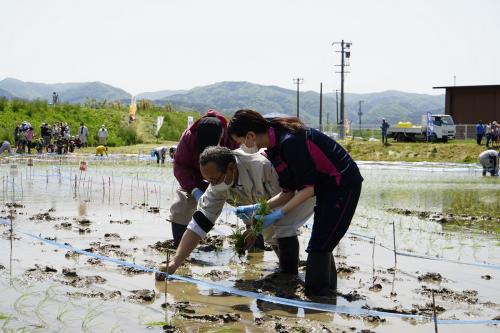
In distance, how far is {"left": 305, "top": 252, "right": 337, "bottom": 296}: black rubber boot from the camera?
544 centimetres

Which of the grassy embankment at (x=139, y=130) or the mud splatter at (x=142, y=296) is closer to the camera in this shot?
the mud splatter at (x=142, y=296)

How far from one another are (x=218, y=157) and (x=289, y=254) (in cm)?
119

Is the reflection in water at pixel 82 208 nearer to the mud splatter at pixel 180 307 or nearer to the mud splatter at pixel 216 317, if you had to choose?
the mud splatter at pixel 180 307

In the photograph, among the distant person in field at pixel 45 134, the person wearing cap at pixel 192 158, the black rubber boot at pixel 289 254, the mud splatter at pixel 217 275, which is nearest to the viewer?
the black rubber boot at pixel 289 254

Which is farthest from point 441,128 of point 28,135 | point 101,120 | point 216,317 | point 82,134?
point 216,317

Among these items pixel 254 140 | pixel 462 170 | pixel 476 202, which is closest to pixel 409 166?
pixel 462 170

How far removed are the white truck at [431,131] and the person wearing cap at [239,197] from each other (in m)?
32.1

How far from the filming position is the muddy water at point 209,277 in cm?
479

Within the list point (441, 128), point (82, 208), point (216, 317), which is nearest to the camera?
point (216, 317)

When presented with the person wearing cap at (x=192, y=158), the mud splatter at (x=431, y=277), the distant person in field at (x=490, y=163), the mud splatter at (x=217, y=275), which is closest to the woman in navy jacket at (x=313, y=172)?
A: the mud splatter at (x=217, y=275)

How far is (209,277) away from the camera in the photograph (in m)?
6.27

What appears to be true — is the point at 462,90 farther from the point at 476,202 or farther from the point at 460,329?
the point at 460,329

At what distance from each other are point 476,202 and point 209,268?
8.20 m

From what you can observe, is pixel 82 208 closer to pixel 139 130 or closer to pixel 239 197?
pixel 239 197
